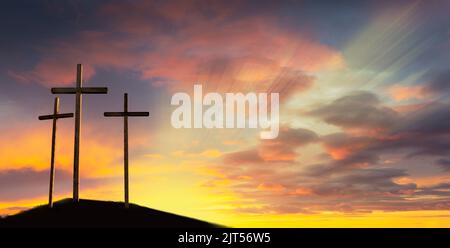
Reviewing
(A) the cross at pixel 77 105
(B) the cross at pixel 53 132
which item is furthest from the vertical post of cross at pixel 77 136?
(B) the cross at pixel 53 132

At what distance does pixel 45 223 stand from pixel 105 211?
3554 mm

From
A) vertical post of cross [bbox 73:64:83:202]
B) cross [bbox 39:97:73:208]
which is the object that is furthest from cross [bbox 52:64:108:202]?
cross [bbox 39:97:73:208]

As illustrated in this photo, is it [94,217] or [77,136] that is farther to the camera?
[77,136]

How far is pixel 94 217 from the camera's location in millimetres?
28828

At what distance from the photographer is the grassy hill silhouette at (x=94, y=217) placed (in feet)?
92.3

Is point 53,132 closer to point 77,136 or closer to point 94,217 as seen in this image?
point 77,136

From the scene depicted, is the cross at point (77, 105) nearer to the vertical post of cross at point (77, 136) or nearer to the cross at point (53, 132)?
the vertical post of cross at point (77, 136)

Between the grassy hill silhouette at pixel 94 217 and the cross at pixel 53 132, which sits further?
the cross at pixel 53 132

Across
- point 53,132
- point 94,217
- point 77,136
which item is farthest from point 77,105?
point 94,217

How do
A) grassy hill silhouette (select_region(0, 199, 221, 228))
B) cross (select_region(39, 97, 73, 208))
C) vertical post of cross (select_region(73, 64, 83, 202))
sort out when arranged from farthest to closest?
cross (select_region(39, 97, 73, 208))
vertical post of cross (select_region(73, 64, 83, 202))
grassy hill silhouette (select_region(0, 199, 221, 228))

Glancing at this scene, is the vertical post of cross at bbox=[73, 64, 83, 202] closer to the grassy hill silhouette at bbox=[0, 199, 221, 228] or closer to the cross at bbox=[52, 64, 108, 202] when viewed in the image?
the cross at bbox=[52, 64, 108, 202]

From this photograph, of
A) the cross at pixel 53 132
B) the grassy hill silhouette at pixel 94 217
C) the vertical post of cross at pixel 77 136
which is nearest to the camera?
the grassy hill silhouette at pixel 94 217

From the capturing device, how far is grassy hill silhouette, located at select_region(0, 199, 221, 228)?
28141 mm
